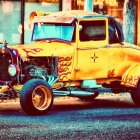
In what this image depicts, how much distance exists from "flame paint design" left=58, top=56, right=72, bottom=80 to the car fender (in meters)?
1.40

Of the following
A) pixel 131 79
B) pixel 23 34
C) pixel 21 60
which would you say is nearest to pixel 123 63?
pixel 131 79

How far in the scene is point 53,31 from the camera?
15570mm

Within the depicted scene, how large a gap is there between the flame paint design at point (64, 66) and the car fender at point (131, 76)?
140cm

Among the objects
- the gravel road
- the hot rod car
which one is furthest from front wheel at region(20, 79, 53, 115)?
the gravel road

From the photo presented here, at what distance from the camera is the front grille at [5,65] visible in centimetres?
1462

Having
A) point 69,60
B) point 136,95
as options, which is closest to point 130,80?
point 136,95

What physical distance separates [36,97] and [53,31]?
2180 mm

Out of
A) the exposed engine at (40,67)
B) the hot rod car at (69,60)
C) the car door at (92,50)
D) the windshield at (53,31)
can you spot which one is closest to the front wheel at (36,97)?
the hot rod car at (69,60)

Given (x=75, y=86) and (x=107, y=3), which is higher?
(x=107, y=3)

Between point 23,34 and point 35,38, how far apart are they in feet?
30.3

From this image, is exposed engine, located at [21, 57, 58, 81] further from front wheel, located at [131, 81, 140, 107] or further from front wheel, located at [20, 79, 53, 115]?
front wheel, located at [131, 81, 140, 107]

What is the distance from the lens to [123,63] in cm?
1582

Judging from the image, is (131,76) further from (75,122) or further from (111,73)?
(75,122)

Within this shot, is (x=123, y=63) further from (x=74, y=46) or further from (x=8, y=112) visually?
(x=8, y=112)
